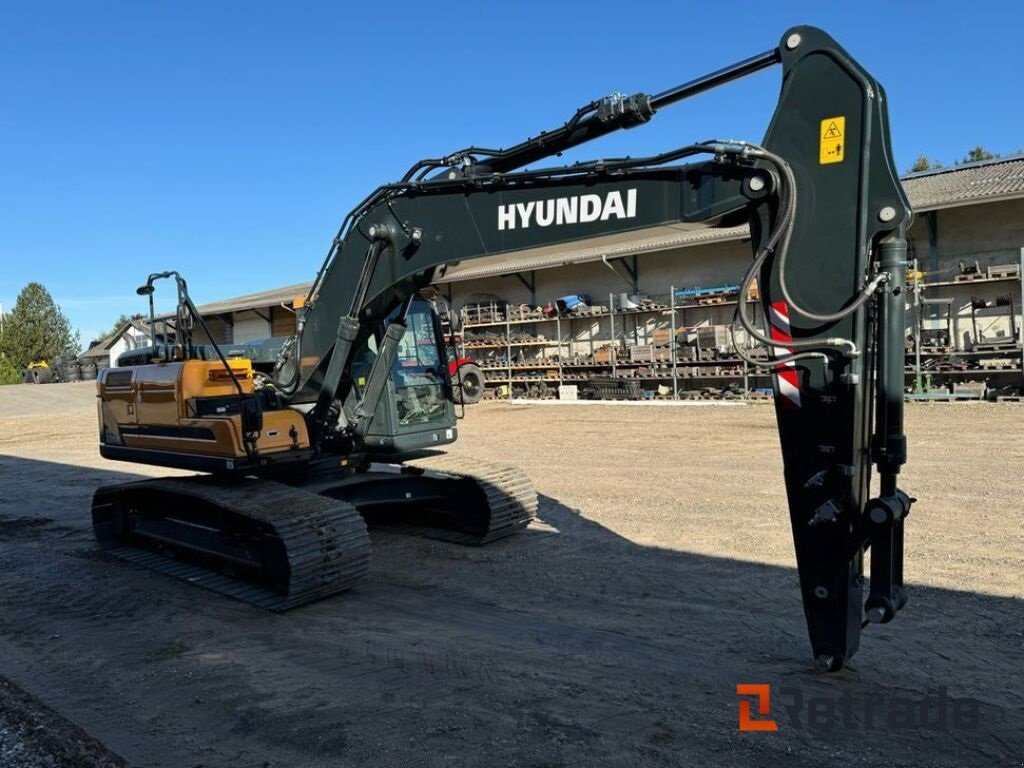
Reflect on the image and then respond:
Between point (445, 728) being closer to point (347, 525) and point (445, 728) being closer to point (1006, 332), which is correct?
point (347, 525)

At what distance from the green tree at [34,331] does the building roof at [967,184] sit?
71.7 metres

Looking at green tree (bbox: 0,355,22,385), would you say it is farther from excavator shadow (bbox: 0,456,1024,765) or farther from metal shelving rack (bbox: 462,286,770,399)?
excavator shadow (bbox: 0,456,1024,765)

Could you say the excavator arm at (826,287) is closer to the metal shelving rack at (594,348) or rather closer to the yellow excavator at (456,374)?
the yellow excavator at (456,374)

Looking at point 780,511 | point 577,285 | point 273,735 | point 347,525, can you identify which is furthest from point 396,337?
point 577,285

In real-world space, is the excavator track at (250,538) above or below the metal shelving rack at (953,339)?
below

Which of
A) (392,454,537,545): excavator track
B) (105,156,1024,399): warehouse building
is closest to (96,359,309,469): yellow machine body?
(392,454,537,545): excavator track

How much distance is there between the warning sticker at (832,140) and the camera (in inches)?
158

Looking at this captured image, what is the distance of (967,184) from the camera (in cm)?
2222

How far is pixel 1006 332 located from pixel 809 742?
1984 cm

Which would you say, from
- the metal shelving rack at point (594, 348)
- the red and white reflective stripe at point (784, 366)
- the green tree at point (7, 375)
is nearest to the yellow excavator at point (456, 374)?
the red and white reflective stripe at point (784, 366)

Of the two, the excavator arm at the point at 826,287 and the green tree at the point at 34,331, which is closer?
the excavator arm at the point at 826,287

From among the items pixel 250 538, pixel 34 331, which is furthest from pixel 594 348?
pixel 34 331

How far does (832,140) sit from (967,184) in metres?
21.7

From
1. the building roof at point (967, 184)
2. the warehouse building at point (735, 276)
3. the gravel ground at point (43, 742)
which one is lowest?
the gravel ground at point (43, 742)
